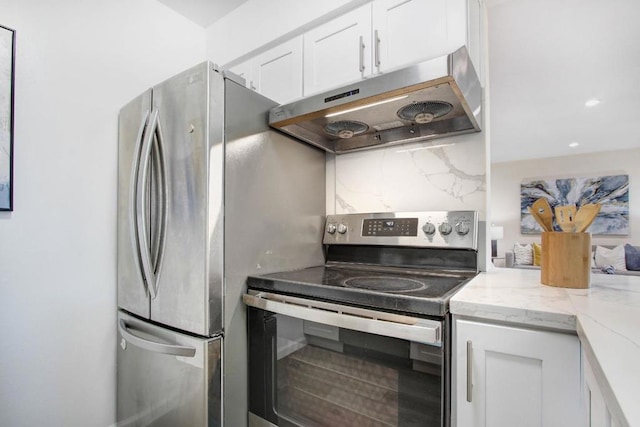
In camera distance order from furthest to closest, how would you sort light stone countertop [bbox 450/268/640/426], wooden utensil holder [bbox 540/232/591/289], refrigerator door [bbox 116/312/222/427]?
1. refrigerator door [bbox 116/312/222/427]
2. wooden utensil holder [bbox 540/232/591/289]
3. light stone countertop [bbox 450/268/640/426]

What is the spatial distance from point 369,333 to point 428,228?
66cm

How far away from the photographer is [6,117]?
1.35 metres

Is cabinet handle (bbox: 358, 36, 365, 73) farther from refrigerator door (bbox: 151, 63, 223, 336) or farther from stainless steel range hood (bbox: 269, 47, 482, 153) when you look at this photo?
refrigerator door (bbox: 151, 63, 223, 336)

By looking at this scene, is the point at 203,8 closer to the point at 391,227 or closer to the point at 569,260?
the point at 391,227

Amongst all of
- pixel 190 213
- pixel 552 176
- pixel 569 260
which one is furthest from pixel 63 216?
pixel 552 176

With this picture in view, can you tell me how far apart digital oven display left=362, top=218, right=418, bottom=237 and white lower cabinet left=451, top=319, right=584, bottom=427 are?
2.16 ft

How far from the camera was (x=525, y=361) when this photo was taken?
82 centimetres

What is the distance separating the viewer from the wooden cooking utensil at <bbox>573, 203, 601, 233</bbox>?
1.07 metres

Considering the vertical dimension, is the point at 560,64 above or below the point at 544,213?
above

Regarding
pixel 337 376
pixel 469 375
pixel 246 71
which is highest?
pixel 246 71

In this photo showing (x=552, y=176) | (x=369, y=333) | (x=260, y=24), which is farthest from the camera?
(x=552, y=176)

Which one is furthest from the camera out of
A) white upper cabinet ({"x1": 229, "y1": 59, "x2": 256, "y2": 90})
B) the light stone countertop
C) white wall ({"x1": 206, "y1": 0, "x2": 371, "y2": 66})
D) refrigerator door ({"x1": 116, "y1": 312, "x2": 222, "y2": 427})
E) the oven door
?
white upper cabinet ({"x1": 229, "y1": 59, "x2": 256, "y2": 90})

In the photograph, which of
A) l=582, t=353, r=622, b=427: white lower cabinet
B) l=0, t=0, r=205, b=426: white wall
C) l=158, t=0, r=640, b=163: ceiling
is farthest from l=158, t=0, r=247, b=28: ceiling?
l=582, t=353, r=622, b=427: white lower cabinet

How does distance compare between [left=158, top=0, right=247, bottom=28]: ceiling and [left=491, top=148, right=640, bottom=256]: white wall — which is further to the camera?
[left=491, top=148, right=640, bottom=256]: white wall
